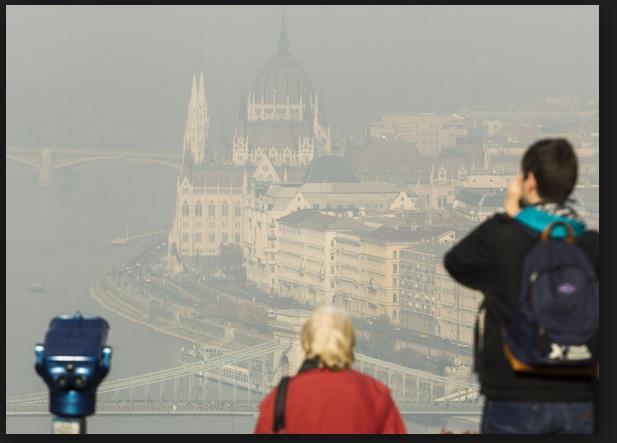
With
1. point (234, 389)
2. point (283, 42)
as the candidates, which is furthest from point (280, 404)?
point (283, 42)

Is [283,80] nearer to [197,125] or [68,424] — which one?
[197,125]

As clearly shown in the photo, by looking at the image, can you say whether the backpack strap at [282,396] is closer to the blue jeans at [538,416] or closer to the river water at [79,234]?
the blue jeans at [538,416]

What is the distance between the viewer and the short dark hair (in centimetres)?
157

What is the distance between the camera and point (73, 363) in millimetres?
1676

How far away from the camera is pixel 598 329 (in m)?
1.56

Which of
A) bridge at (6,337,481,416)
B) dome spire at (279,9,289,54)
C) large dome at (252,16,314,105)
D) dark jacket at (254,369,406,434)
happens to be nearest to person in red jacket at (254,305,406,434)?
dark jacket at (254,369,406,434)

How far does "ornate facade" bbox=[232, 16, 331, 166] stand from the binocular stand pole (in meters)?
52.6

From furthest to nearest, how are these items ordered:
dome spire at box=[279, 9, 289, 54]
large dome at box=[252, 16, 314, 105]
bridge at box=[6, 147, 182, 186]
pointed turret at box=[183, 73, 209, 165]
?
dome spire at box=[279, 9, 289, 54] → large dome at box=[252, 16, 314, 105] → pointed turret at box=[183, 73, 209, 165] → bridge at box=[6, 147, 182, 186]

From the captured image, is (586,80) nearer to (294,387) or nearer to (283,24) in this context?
(283,24)

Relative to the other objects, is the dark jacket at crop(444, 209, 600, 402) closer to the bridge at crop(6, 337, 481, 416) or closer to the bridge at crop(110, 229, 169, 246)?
the bridge at crop(6, 337, 481, 416)

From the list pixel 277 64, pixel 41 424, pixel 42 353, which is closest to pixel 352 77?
pixel 277 64

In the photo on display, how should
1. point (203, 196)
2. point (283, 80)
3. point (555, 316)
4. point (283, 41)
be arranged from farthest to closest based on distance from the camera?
1. point (283, 41)
2. point (283, 80)
3. point (203, 196)
4. point (555, 316)

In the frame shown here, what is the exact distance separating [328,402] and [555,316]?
22 centimetres

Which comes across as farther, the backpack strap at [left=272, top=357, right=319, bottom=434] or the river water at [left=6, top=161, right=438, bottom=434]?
the river water at [left=6, top=161, right=438, bottom=434]
